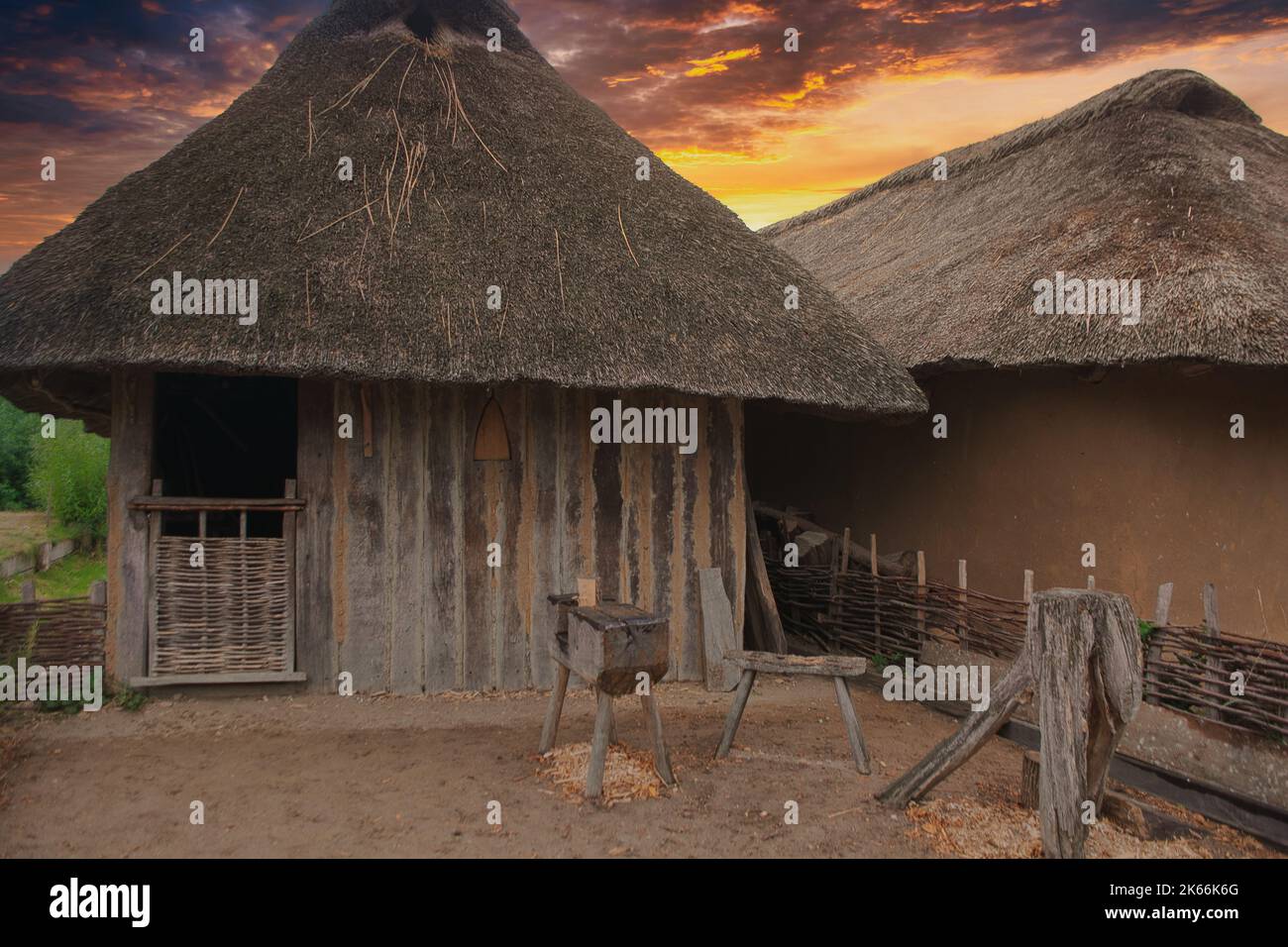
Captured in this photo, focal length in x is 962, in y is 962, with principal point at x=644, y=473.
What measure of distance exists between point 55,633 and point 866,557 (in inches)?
225

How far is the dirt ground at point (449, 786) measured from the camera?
3.93m

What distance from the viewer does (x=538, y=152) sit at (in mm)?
7125

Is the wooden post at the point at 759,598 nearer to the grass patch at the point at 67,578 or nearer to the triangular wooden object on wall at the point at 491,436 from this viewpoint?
the triangular wooden object on wall at the point at 491,436

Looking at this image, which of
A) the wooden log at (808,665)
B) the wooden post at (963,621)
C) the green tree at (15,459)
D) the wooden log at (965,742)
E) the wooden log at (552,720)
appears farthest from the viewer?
the green tree at (15,459)

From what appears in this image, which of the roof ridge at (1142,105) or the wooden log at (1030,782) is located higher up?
the roof ridge at (1142,105)

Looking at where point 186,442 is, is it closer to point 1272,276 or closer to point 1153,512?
point 1153,512

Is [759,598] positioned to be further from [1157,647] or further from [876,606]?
[1157,647]

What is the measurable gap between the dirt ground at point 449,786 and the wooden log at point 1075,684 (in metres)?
0.38

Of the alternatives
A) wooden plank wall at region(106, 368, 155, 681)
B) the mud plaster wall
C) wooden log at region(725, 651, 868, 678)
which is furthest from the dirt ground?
the mud plaster wall

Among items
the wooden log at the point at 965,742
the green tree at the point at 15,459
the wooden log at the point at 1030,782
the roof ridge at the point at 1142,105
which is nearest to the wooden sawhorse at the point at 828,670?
the wooden log at the point at 965,742
